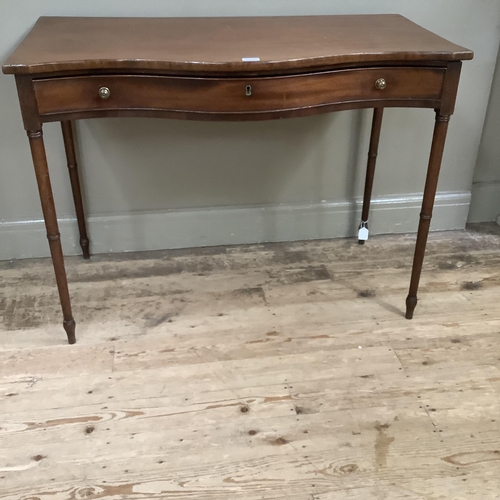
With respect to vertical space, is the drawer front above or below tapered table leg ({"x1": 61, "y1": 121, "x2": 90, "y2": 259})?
above

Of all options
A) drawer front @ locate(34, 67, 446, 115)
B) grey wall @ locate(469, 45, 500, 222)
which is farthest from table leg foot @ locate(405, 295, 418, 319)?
grey wall @ locate(469, 45, 500, 222)

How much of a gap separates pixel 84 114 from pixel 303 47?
0.55m

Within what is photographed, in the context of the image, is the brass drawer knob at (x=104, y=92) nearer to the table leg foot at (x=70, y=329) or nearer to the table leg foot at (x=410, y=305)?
the table leg foot at (x=70, y=329)

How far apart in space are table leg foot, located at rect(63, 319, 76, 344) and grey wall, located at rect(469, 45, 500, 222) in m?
1.62

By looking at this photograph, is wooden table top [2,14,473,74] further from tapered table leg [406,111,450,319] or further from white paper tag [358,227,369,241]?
white paper tag [358,227,369,241]

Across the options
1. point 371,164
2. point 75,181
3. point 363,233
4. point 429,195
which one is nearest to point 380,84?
point 429,195

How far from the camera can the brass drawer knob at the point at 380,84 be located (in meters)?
1.33

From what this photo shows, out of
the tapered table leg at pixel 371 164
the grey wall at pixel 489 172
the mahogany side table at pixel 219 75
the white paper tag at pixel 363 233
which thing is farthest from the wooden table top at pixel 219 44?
the white paper tag at pixel 363 233

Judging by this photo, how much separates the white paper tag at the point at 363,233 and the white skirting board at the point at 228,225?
0.06 metres

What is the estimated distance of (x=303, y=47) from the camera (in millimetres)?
1317

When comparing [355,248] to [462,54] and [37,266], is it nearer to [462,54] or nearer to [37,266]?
[462,54]

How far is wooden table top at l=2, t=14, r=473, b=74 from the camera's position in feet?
3.96

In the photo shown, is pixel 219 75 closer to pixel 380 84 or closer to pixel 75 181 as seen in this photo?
pixel 380 84

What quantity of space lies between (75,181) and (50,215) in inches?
18.3
